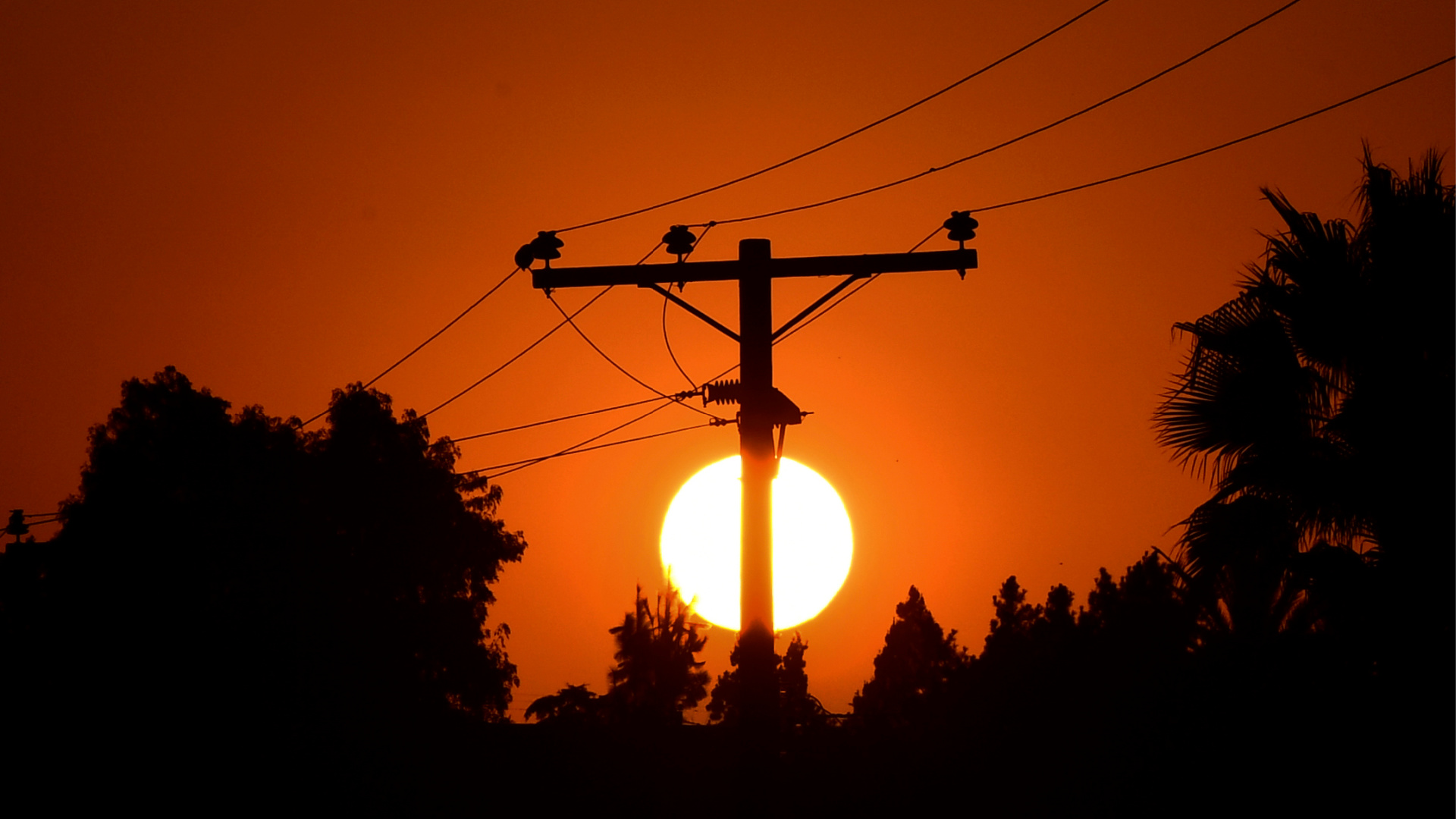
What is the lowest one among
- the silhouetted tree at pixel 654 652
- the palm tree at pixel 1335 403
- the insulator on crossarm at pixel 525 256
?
the palm tree at pixel 1335 403

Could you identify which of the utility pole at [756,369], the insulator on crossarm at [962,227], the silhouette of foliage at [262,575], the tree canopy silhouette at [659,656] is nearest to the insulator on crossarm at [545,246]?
the utility pole at [756,369]

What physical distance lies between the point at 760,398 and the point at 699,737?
1175 cm

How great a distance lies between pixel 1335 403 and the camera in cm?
1284

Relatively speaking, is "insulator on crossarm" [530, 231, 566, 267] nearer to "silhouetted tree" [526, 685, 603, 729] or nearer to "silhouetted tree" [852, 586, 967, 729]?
"silhouetted tree" [526, 685, 603, 729]

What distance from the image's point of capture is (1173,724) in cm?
1652

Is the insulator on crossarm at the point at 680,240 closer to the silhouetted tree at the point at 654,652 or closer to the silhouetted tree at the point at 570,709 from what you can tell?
the silhouetted tree at the point at 570,709

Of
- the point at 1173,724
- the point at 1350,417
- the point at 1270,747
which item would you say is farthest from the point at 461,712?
the point at 1350,417

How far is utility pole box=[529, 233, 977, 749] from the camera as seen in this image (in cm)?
1205

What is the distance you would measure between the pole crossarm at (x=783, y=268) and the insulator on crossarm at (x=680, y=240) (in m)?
0.27

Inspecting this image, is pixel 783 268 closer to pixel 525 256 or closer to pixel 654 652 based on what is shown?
pixel 525 256

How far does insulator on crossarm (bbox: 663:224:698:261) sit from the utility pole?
11 millimetres

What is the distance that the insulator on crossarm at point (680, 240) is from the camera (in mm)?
14156

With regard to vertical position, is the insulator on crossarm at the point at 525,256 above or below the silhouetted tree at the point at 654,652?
below

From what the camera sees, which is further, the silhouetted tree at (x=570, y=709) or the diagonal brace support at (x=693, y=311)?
the silhouetted tree at (x=570, y=709)
